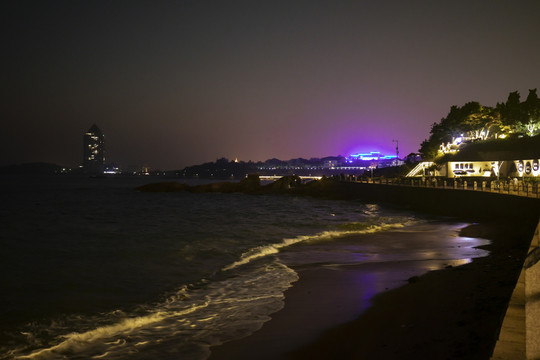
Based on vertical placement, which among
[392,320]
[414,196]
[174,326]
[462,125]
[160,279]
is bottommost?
[160,279]

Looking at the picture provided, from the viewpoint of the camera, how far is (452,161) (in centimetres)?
6525

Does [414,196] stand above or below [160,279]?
above

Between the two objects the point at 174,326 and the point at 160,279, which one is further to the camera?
the point at 160,279

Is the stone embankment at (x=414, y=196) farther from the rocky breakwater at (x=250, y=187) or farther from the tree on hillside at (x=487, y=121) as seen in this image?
the tree on hillside at (x=487, y=121)

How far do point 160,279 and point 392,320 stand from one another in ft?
25.0

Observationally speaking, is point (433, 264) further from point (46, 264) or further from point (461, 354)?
point (46, 264)

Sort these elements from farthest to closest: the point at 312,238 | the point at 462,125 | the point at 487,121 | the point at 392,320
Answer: the point at 462,125 < the point at 487,121 < the point at 312,238 < the point at 392,320

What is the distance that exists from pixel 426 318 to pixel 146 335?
5156 mm

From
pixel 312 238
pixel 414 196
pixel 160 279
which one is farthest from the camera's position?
pixel 414 196

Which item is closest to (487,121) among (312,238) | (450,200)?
(450,200)

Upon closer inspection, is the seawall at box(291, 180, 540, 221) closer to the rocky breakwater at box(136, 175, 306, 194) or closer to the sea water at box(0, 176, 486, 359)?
the sea water at box(0, 176, 486, 359)

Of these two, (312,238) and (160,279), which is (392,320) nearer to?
(160,279)

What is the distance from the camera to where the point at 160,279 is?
43.8 feet

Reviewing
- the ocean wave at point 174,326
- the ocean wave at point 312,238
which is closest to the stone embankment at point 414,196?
the ocean wave at point 312,238
